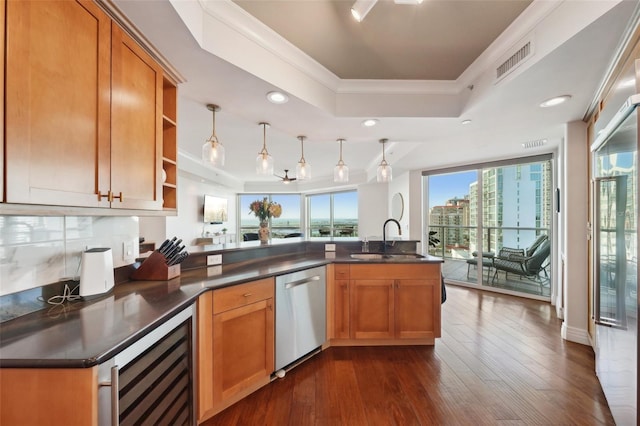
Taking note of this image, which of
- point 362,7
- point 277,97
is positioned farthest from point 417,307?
point 362,7

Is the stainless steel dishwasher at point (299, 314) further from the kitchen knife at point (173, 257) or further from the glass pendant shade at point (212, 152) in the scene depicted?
the glass pendant shade at point (212, 152)

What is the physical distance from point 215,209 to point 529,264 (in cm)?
679

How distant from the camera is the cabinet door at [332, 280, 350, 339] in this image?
2656mm

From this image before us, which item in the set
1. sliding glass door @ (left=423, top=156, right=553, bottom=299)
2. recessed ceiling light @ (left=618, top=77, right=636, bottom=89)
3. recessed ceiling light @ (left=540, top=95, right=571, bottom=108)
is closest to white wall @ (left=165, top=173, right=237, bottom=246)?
sliding glass door @ (left=423, top=156, right=553, bottom=299)

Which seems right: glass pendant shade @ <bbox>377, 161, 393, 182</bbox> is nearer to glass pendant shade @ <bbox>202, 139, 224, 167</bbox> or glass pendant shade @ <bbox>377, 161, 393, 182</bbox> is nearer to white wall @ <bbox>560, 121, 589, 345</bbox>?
glass pendant shade @ <bbox>202, 139, 224, 167</bbox>

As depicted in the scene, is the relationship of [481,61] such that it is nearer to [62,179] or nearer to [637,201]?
[637,201]

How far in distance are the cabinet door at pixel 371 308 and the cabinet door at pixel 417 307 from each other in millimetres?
117

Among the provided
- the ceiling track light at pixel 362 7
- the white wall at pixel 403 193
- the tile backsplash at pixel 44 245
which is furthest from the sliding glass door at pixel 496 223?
the tile backsplash at pixel 44 245

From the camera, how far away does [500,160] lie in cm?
449

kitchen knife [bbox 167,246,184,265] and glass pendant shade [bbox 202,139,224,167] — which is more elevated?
glass pendant shade [bbox 202,139,224,167]

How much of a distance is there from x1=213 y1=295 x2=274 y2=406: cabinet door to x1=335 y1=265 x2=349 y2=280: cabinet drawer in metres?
0.83

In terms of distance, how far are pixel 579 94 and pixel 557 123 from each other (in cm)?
81

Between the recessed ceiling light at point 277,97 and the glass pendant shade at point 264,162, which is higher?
the recessed ceiling light at point 277,97

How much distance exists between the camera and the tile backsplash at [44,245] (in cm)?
113
